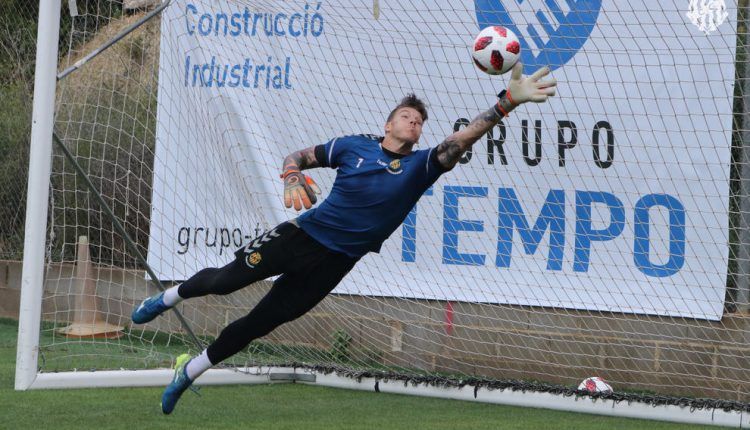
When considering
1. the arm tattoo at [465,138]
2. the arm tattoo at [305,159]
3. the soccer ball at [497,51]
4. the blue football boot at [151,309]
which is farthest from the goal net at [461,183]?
the arm tattoo at [465,138]

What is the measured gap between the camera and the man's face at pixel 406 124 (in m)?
6.57

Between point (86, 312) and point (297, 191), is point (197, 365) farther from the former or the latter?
point (86, 312)

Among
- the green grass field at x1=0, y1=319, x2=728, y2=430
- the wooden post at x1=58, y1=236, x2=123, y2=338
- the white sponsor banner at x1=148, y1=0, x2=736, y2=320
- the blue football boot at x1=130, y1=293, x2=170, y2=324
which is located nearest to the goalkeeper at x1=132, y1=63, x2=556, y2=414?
the blue football boot at x1=130, y1=293, x2=170, y2=324

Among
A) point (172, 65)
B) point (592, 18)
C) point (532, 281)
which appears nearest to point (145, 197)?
point (172, 65)

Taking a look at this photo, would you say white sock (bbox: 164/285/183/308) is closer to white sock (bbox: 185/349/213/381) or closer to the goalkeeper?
the goalkeeper

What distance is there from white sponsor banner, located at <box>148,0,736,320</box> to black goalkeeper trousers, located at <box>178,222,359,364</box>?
2.44m

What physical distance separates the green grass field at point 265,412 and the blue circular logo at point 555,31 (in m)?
2.61

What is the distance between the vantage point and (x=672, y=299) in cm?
818

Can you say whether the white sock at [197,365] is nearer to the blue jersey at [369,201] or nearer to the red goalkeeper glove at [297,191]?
the blue jersey at [369,201]

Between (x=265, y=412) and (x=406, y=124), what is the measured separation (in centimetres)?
207

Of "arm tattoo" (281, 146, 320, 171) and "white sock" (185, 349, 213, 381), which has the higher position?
"arm tattoo" (281, 146, 320, 171)

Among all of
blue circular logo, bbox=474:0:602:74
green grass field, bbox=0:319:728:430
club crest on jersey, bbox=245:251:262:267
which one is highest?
blue circular logo, bbox=474:0:602:74

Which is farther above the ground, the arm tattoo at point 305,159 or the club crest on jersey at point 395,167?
the arm tattoo at point 305,159

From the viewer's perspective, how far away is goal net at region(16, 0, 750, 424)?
8055 mm
